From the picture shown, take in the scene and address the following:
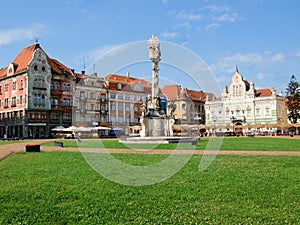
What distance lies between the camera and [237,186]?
31.9 feet

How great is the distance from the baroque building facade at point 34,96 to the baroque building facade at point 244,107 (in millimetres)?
42310

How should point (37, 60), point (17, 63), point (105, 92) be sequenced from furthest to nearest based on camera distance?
point (105, 92), point (17, 63), point (37, 60)

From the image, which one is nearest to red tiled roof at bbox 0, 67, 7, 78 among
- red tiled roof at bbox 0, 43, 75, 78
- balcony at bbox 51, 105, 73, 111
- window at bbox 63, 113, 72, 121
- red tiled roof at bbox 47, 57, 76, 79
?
red tiled roof at bbox 0, 43, 75, 78

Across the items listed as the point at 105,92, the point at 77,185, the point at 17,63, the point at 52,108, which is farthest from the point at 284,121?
the point at 77,185

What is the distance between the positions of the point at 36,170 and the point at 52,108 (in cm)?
5614


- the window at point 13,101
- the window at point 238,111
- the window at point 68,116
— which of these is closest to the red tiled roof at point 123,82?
the window at point 68,116

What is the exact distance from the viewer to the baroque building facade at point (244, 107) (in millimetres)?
90481

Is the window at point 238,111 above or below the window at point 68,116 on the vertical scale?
above

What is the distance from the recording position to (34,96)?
65.0m

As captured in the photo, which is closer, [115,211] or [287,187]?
[115,211]

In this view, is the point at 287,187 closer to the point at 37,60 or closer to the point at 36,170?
the point at 36,170

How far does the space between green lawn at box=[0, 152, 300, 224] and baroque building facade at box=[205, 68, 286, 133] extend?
7842 cm

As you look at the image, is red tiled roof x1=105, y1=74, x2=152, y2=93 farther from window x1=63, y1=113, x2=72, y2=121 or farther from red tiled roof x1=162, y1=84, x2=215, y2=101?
window x1=63, y1=113, x2=72, y2=121

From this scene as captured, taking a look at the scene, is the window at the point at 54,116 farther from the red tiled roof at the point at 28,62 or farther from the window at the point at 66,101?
the red tiled roof at the point at 28,62
